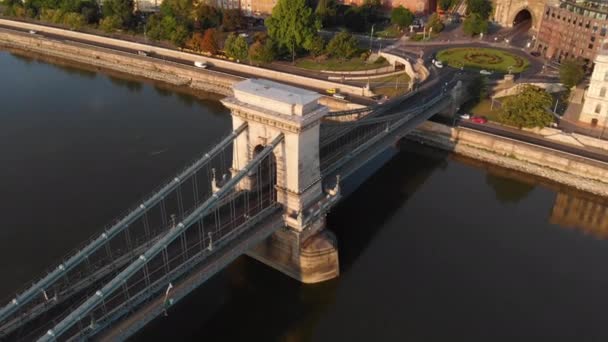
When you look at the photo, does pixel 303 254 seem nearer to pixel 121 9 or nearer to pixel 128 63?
pixel 128 63

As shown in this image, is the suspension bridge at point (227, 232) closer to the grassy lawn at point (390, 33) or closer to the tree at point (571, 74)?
the tree at point (571, 74)

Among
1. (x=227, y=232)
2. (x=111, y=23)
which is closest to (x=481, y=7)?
(x=111, y=23)

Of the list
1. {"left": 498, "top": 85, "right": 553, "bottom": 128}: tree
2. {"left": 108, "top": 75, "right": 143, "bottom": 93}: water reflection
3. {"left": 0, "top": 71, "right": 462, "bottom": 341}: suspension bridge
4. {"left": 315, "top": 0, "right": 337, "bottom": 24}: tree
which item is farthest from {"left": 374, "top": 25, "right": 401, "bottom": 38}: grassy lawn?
{"left": 0, "top": 71, "right": 462, "bottom": 341}: suspension bridge

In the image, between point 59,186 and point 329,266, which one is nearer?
point 329,266

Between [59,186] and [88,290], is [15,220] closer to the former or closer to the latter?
[59,186]

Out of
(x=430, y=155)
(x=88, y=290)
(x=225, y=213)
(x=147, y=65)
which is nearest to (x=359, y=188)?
(x=430, y=155)

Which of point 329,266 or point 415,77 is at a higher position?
point 415,77

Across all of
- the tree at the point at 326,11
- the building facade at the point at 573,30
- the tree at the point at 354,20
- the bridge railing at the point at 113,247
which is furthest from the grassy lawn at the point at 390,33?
the bridge railing at the point at 113,247
